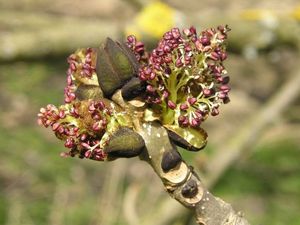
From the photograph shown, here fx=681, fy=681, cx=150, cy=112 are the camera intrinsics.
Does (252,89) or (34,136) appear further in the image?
(252,89)

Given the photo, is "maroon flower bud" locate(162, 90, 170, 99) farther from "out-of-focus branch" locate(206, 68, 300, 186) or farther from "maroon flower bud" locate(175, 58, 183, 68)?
"out-of-focus branch" locate(206, 68, 300, 186)

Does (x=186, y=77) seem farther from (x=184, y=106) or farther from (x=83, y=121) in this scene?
(x=83, y=121)

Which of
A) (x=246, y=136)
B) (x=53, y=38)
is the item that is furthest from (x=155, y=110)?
(x=53, y=38)

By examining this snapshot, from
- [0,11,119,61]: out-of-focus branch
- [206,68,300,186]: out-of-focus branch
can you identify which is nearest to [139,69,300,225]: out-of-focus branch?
[206,68,300,186]: out-of-focus branch

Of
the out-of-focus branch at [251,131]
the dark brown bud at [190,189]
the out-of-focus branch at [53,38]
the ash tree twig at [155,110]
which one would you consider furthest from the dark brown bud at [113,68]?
the out-of-focus branch at [53,38]

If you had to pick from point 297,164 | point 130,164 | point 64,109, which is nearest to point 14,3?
point 130,164

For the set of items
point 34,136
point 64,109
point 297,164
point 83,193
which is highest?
point 64,109

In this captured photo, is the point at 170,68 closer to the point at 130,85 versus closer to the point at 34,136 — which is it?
the point at 130,85
